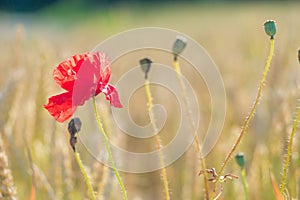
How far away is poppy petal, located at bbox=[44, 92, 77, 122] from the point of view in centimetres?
43

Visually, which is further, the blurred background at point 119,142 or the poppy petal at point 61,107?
the blurred background at point 119,142

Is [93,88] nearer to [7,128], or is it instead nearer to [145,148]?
[7,128]

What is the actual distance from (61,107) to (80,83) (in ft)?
0.07

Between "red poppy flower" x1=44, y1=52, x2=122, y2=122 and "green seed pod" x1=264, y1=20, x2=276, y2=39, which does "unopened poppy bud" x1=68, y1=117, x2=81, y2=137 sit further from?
"green seed pod" x1=264, y1=20, x2=276, y2=39

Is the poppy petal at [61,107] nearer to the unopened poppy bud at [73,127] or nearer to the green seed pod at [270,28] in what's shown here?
the unopened poppy bud at [73,127]

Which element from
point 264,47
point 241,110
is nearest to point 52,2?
point 264,47

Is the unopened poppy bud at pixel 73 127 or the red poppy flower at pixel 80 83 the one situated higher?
the red poppy flower at pixel 80 83

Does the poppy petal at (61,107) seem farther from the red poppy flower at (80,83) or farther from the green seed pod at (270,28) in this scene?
the green seed pod at (270,28)

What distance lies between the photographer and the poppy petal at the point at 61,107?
0.43m

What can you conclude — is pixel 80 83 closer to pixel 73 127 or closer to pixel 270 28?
pixel 73 127

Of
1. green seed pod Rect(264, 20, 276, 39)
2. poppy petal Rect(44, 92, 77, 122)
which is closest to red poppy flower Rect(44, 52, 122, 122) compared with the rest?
poppy petal Rect(44, 92, 77, 122)

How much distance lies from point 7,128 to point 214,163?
0.34 metres

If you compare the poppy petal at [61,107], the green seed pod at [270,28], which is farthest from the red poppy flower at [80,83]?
the green seed pod at [270,28]

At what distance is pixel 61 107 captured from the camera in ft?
1.43
